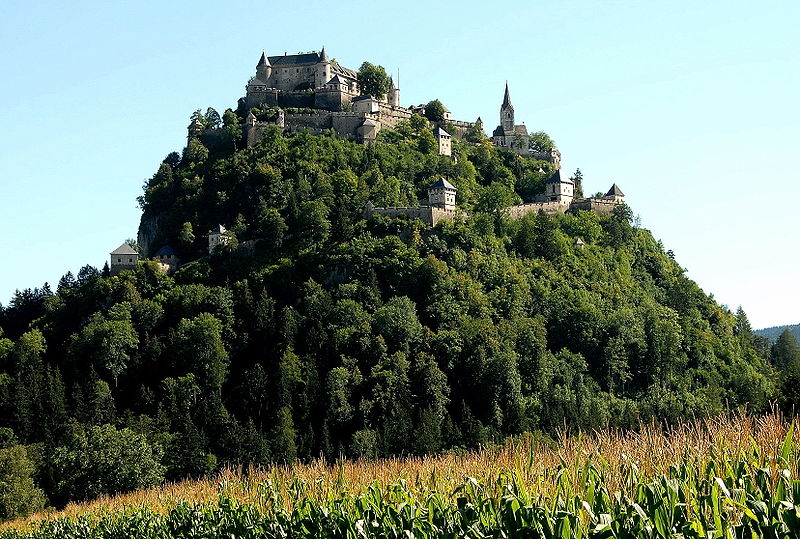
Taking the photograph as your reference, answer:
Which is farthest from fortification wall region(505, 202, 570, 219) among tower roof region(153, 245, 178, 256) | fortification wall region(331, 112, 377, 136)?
tower roof region(153, 245, 178, 256)

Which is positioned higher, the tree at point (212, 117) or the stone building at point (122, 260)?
the tree at point (212, 117)

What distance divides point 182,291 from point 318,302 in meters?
14.6

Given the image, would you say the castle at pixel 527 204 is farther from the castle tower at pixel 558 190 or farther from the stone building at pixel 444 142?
the stone building at pixel 444 142

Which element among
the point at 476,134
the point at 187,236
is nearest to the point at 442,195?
the point at 476,134

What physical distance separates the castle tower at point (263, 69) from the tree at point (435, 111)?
65.8ft

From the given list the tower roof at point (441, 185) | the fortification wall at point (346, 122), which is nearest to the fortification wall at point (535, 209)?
the tower roof at point (441, 185)

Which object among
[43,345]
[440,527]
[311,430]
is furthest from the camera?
[43,345]

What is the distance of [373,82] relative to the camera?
120500 mm

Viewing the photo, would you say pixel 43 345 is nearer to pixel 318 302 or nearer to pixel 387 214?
pixel 318 302

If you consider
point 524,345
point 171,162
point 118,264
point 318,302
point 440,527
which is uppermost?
point 171,162

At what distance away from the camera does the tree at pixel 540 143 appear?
413 ft

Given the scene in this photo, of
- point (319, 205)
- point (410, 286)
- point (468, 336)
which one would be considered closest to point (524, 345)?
point (468, 336)

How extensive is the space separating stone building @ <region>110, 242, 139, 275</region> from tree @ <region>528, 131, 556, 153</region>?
5219 cm

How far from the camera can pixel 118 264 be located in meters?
103
